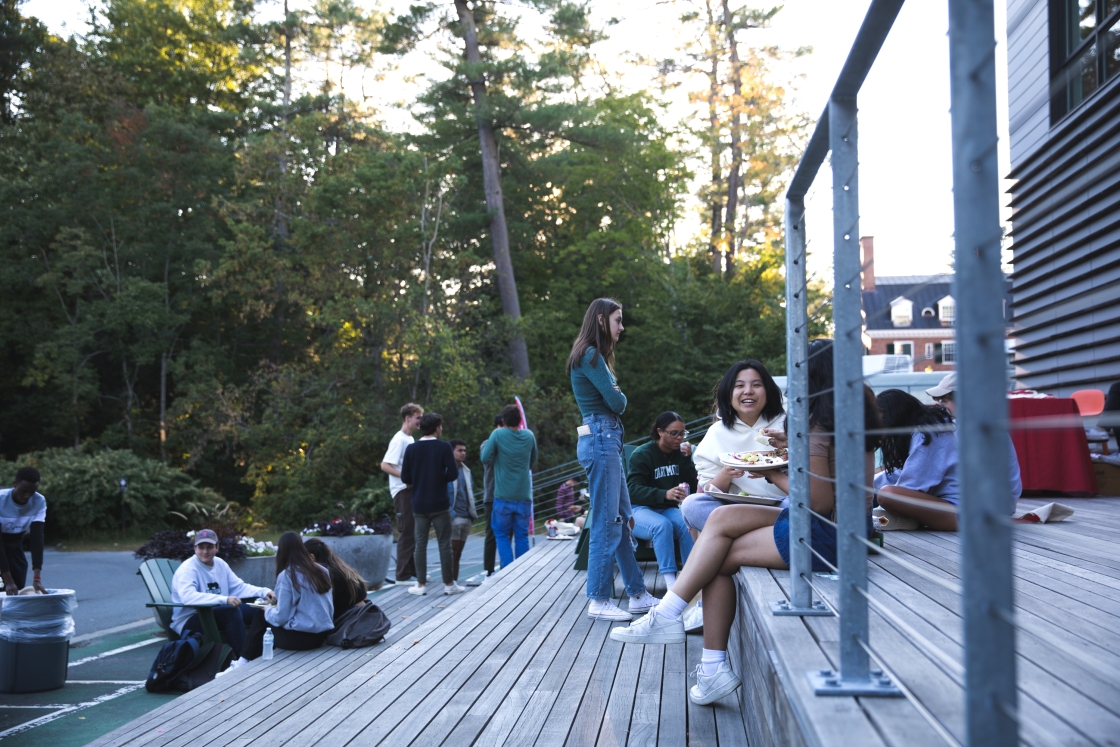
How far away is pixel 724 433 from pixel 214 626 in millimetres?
4134

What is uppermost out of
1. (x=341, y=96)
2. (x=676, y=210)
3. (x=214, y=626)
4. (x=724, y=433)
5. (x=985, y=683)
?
(x=341, y=96)

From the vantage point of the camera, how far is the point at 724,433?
4867 mm

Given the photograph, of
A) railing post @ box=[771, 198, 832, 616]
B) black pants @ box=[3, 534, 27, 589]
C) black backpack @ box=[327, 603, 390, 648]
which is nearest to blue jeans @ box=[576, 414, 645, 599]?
black backpack @ box=[327, 603, 390, 648]

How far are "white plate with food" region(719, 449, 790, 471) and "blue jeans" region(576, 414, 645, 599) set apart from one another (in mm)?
1411

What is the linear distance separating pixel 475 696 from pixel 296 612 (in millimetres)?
2857

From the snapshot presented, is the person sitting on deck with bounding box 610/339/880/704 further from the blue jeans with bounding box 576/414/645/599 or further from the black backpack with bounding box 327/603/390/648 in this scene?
the black backpack with bounding box 327/603/390/648

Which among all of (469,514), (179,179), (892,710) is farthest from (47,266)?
(892,710)

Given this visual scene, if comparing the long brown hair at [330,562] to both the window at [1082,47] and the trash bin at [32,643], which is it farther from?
the window at [1082,47]

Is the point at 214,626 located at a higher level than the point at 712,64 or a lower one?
lower

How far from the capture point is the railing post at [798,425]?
2.71 metres

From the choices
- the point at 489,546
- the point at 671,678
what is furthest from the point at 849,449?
the point at 489,546

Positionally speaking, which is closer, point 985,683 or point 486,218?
point 985,683

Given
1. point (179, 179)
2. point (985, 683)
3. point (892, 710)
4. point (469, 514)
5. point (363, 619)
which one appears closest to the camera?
point (985, 683)

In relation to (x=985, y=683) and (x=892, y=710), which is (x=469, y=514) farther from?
(x=985, y=683)
